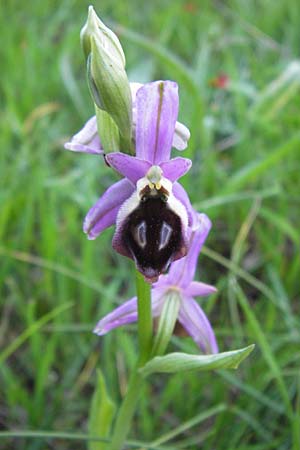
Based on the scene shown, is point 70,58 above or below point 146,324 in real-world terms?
above

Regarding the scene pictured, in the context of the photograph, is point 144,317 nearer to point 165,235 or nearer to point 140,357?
point 140,357

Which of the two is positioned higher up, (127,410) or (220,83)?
(220,83)

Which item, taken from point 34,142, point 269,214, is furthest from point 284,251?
point 34,142

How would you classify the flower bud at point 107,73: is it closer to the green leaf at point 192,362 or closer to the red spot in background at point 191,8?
the green leaf at point 192,362

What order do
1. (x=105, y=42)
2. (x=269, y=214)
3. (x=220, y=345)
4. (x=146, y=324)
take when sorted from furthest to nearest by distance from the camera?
(x=269, y=214) < (x=220, y=345) < (x=146, y=324) < (x=105, y=42)

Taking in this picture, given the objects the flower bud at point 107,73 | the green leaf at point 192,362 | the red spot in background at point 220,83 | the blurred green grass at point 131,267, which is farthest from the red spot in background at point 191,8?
the green leaf at point 192,362

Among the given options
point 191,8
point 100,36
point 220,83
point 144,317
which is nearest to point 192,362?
point 144,317

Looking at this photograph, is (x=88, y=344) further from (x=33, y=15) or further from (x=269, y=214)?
(x=33, y=15)
